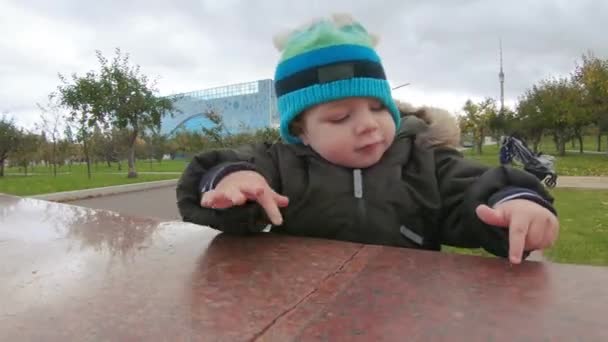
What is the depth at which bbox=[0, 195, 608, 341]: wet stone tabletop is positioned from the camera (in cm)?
60

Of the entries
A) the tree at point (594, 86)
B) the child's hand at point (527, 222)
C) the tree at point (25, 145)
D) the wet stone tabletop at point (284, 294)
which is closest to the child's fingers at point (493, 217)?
the child's hand at point (527, 222)

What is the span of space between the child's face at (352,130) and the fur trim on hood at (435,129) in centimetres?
19

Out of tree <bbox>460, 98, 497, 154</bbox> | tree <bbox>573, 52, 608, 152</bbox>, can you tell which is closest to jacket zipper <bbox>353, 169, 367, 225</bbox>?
tree <bbox>573, 52, 608, 152</bbox>

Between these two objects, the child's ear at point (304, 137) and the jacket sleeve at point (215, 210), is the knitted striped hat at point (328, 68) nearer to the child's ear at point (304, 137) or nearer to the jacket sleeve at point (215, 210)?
the child's ear at point (304, 137)

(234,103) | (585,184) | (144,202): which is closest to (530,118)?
(585,184)

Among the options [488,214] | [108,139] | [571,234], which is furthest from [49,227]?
[108,139]

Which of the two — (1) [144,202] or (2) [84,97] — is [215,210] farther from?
(2) [84,97]

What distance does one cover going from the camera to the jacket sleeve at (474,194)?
1.10 metres

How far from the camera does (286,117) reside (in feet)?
4.87

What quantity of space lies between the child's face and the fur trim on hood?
0.61 feet

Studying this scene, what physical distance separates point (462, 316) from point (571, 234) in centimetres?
461

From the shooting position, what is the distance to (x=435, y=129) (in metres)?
Answer: 1.62

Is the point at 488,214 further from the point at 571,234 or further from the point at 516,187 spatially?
the point at 571,234

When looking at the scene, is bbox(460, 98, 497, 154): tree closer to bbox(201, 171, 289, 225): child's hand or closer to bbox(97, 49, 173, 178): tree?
bbox(97, 49, 173, 178): tree
